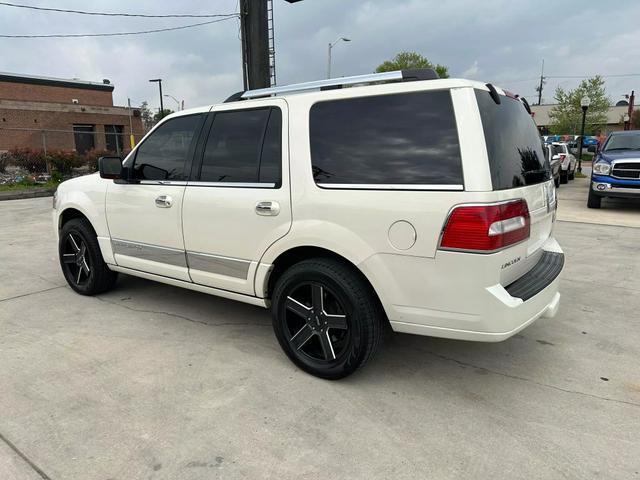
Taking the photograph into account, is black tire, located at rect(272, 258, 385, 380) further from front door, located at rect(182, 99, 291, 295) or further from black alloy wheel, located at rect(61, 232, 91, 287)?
black alloy wheel, located at rect(61, 232, 91, 287)

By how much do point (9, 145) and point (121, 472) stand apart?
38783mm

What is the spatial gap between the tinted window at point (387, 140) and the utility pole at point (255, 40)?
9.71 metres

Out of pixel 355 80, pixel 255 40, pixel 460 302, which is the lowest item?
pixel 460 302

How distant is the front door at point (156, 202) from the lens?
3967 mm

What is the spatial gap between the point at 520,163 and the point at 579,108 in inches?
1735

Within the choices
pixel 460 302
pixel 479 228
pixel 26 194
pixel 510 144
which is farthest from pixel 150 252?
pixel 26 194

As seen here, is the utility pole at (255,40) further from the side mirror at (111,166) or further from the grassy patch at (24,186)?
the grassy patch at (24,186)

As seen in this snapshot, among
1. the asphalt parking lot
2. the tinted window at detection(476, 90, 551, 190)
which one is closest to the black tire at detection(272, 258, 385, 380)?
the asphalt parking lot

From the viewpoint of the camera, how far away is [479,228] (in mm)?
2568

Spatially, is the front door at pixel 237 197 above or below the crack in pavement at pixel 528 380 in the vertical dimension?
above

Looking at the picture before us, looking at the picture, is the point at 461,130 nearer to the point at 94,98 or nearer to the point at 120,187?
the point at 120,187

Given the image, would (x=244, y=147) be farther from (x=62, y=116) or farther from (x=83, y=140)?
(x=62, y=116)

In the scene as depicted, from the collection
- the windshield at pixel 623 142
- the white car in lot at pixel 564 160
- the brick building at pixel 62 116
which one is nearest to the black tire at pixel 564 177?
the white car in lot at pixel 564 160

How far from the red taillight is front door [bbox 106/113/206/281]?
2256 millimetres
